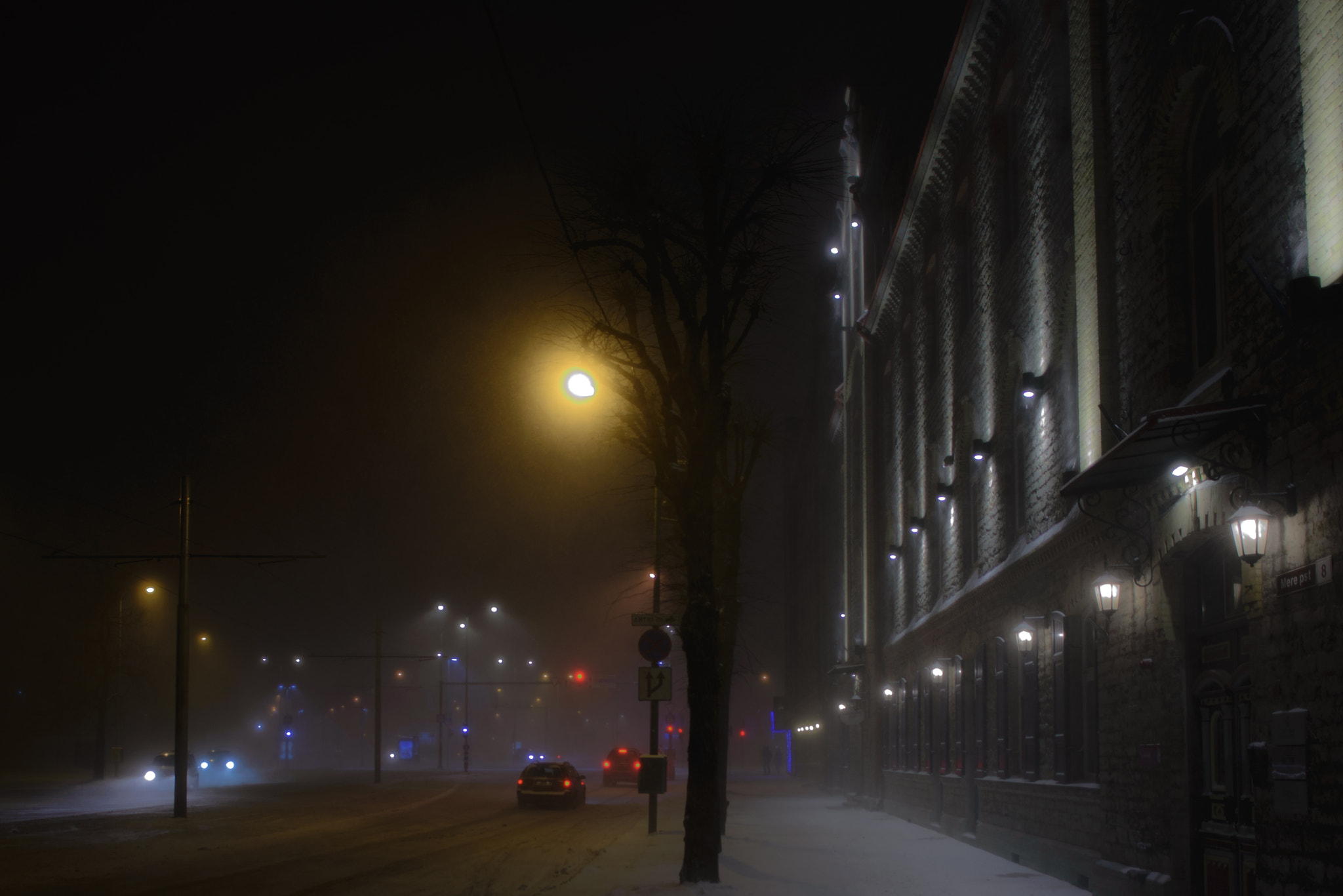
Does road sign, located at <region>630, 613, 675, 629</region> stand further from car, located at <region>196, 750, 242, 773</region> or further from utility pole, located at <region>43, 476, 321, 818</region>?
car, located at <region>196, 750, 242, 773</region>

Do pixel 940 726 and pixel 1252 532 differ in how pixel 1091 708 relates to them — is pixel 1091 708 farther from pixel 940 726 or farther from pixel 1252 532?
pixel 940 726

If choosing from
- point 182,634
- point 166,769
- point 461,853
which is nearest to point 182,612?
point 182,634

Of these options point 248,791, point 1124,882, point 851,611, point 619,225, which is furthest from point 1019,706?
point 248,791

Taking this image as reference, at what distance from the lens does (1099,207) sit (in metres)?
14.7

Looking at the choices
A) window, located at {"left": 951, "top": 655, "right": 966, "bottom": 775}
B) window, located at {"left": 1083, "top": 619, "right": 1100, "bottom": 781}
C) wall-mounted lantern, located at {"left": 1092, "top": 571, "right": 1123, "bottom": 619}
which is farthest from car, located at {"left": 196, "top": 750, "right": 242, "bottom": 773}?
wall-mounted lantern, located at {"left": 1092, "top": 571, "right": 1123, "bottom": 619}

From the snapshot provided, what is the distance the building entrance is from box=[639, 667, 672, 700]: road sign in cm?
832

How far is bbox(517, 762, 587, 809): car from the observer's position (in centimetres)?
3522

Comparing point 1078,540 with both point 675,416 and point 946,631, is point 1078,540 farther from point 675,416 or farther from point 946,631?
point 946,631

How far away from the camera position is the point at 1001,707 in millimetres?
21078

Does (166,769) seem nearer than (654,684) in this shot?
No

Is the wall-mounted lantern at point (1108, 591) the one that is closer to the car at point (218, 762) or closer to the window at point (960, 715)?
the window at point (960, 715)

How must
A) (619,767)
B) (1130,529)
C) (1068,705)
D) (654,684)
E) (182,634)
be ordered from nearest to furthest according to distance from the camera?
(1130,529) → (1068,705) → (654,684) → (182,634) → (619,767)

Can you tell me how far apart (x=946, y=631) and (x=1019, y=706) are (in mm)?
6293

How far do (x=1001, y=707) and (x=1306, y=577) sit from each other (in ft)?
41.6
